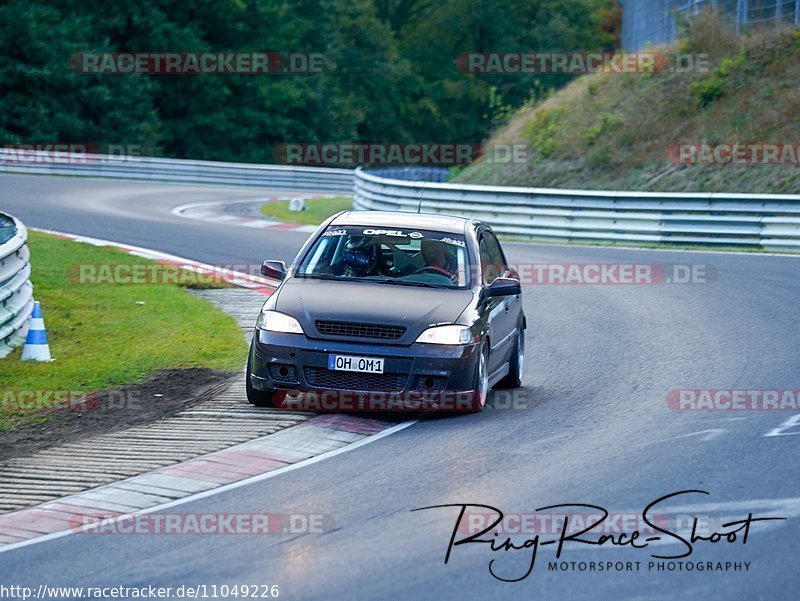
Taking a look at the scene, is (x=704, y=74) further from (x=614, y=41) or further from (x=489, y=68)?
(x=614, y=41)

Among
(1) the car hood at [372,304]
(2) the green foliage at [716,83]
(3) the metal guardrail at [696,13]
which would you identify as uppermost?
(3) the metal guardrail at [696,13]

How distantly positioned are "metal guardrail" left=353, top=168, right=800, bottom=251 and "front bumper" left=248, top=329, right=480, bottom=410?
15.6m

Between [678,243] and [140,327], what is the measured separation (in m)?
13.8

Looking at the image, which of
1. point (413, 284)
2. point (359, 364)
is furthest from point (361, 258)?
point (359, 364)

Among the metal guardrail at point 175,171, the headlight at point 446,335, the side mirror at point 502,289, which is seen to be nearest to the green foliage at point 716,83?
the metal guardrail at point 175,171

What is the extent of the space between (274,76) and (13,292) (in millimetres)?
54008

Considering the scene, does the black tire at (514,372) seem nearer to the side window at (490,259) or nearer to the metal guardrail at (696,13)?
the side window at (490,259)

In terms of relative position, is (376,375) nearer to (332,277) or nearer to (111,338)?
(332,277)

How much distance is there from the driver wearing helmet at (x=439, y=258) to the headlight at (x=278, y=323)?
1475mm

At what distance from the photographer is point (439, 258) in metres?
11.4

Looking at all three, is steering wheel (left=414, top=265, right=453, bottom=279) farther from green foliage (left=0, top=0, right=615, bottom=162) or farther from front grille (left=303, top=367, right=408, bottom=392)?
green foliage (left=0, top=0, right=615, bottom=162)

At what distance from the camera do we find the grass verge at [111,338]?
38.7 feet

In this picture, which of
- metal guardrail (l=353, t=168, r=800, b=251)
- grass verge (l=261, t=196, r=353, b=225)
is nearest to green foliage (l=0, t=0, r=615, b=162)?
grass verge (l=261, t=196, r=353, b=225)

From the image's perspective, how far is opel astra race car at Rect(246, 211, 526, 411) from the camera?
10227mm
